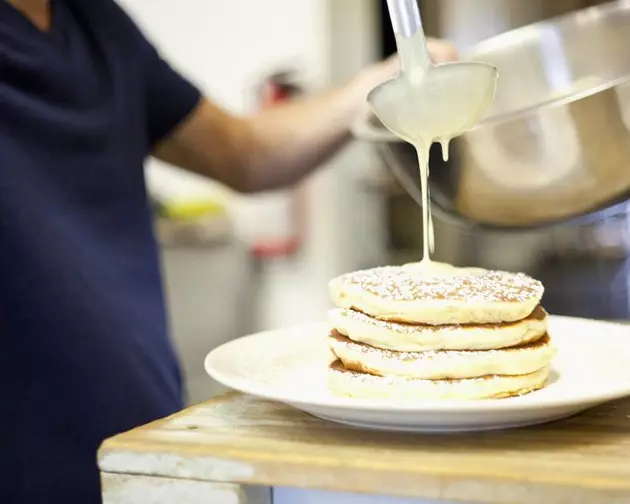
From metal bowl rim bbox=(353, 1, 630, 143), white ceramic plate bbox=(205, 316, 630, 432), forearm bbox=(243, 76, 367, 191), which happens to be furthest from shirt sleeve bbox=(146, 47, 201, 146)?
white ceramic plate bbox=(205, 316, 630, 432)

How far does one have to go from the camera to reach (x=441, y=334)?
17.8 inches

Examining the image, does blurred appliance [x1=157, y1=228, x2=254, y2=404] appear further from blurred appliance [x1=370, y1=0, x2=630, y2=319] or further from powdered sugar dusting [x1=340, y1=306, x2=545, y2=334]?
powdered sugar dusting [x1=340, y1=306, x2=545, y2=334]

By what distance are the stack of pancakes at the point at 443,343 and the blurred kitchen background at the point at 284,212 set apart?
1316 millimetres

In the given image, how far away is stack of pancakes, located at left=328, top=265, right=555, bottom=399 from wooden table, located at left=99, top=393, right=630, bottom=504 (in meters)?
0.03

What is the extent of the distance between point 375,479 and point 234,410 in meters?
0.13

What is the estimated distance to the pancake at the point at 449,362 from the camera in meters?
0.44

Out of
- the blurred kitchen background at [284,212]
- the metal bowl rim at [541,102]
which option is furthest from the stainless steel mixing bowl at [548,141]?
the blurred kitchen background at [284,212]

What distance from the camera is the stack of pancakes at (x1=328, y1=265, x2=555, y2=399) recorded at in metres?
0.45

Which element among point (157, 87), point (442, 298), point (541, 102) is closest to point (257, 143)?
point (157, 87)

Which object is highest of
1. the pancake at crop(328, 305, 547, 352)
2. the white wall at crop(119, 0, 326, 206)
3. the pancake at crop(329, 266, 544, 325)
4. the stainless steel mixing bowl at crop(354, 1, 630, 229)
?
the white wall at crop(119, 0, 326, 206)

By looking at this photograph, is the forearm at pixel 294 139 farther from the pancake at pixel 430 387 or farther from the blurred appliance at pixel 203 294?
the blurred appliance at pixel 203 294

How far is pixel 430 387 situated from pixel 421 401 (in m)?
0.04

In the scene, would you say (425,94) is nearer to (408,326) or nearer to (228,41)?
(408,326)

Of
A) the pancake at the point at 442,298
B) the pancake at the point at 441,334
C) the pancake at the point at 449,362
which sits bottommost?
the pancake at the point at 449,362
